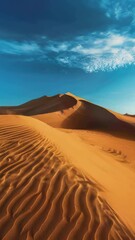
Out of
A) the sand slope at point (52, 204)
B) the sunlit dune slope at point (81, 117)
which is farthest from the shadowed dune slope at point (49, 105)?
the sand slope at point (52, 204)

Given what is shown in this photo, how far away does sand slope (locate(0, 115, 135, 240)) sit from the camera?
368cm

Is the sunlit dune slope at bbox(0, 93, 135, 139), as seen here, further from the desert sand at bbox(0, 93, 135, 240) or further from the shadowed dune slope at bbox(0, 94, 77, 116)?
the desert sand at bbox(0, 93, 135, 240)

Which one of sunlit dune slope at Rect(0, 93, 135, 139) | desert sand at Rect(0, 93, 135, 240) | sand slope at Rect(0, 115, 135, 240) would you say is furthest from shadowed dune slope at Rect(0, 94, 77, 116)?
sand slope at Rect(0, 115, 135, 240)

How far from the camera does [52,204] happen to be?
4297 millimetres

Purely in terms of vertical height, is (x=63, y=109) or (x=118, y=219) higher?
(x=63, y=109)

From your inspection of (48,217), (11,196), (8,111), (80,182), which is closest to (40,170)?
(80,182)

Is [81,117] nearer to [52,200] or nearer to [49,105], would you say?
[49,105]

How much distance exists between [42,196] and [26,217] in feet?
2.15

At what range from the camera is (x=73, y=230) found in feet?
12.2

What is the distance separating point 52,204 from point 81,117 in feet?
73.0

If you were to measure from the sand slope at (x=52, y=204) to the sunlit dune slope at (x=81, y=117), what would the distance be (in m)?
14.9

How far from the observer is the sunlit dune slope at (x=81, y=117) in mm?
22703

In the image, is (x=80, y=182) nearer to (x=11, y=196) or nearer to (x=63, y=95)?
(x=11, y=196)

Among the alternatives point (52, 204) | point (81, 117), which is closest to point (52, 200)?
point (52, 204)
